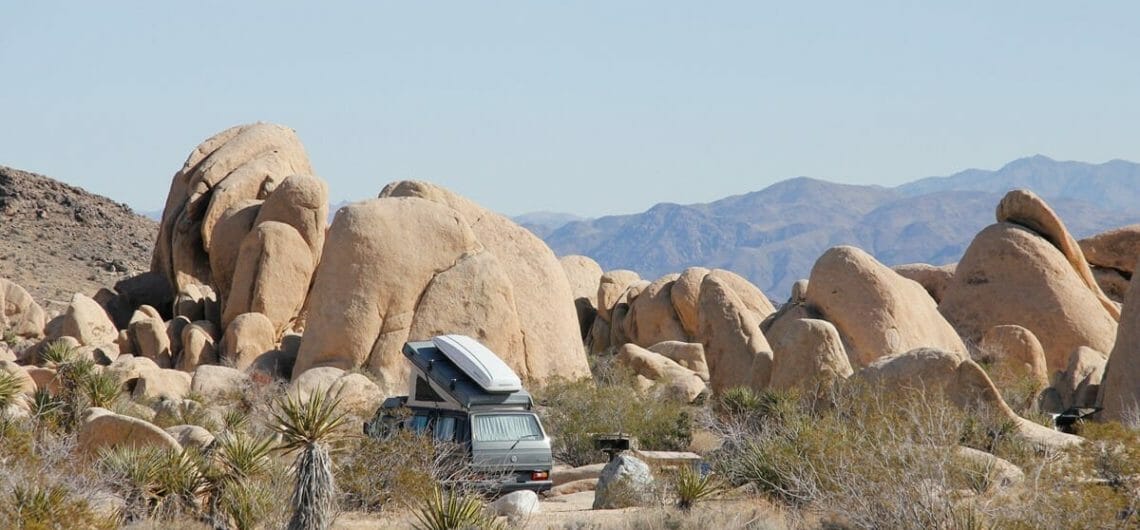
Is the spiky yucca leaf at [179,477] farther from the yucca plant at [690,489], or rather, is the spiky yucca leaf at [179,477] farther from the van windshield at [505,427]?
the yucca plant at [690,489]

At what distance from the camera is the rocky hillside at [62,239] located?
60875mm

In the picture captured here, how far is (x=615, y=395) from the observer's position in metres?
27.0

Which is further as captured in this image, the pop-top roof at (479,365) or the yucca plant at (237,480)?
the pop-top roof at (479,365)

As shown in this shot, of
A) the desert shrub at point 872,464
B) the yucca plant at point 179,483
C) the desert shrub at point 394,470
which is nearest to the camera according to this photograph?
the desert shrub at point 872,464

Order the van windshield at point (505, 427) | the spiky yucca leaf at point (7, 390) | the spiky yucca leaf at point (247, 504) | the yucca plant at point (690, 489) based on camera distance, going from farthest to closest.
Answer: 1. the spiky yucca leaf at point (7, 390)
2. the van windshield at point (505, 427)
3. the yucca plant at point (690, 489)
4. the spiky yucca leaf at point (247, 504)

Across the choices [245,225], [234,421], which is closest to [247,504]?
[234,421]

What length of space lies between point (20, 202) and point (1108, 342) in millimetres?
52861

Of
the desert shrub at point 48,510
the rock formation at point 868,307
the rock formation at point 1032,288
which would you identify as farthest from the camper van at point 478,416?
the rock formation at point 1032,288

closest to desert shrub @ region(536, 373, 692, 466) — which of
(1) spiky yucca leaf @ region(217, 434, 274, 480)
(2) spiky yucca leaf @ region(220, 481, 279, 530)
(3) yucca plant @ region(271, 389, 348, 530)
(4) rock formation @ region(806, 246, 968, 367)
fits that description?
(4) rock formation @ region(806, 246, 968, 367)

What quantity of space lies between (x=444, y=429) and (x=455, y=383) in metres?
0.67

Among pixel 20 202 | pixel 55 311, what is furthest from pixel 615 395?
pixel 20 202

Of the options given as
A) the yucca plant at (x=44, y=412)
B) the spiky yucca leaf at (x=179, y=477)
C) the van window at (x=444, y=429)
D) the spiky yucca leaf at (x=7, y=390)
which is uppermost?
the spiky yucca leaf at (x=7, y=390)

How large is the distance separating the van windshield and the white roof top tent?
0.62 feet

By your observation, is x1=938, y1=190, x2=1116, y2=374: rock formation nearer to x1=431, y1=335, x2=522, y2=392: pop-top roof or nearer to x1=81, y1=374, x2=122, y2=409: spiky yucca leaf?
x1=431, y1=335, x2=522, y2=392: pop-top roof
